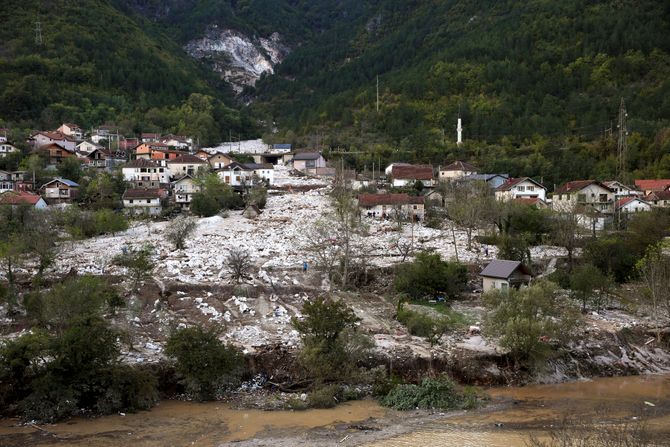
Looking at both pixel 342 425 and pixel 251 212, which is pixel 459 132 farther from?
pixel 342 425

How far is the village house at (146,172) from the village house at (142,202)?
773cm

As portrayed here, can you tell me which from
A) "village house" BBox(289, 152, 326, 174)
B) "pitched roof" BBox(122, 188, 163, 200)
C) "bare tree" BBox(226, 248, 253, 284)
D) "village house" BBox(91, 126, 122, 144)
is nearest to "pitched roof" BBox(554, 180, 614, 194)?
"village house" BBox(289, 152, 326, 174)

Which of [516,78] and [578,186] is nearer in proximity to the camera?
[578,186]

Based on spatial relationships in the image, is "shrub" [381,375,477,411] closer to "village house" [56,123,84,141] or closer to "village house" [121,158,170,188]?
"village house" [121,158,170,188]

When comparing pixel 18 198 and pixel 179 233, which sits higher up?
pixel 18 198

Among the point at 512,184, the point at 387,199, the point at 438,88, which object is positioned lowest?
the point at 387,199

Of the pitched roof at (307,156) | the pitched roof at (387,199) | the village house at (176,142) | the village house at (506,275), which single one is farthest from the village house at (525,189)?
the village house at (176,142)

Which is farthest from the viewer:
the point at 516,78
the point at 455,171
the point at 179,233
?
the point at 516,78

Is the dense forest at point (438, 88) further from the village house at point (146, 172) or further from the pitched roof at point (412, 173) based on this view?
the village house at point (146, 172)

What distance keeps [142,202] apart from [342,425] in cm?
3359

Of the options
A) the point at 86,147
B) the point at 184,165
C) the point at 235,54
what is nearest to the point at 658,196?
the point at 184,165

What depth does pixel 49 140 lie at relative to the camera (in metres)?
63.7

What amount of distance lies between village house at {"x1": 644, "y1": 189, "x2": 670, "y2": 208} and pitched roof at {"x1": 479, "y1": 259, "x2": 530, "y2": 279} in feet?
81.4

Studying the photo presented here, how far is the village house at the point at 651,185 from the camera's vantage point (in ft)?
172
